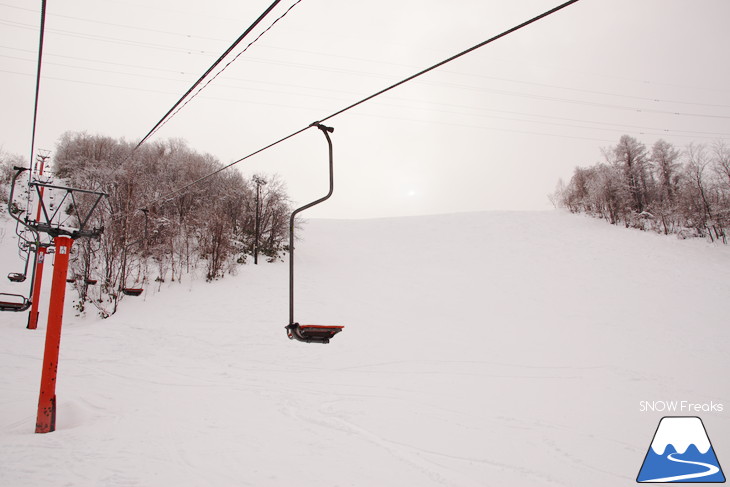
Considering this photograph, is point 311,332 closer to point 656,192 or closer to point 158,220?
point 158,220

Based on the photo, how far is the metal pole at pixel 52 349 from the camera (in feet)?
21.4

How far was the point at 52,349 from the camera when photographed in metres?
6.69

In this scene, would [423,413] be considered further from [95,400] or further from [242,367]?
[95,400]

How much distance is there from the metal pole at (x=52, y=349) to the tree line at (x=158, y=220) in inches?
298

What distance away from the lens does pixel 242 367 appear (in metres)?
12.1

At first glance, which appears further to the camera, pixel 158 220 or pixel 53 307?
pixel 158 220

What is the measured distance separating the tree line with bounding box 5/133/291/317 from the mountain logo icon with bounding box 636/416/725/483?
53.3 ft

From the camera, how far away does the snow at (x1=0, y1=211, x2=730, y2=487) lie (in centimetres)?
584

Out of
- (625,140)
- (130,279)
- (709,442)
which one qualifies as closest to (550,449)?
(709,442)

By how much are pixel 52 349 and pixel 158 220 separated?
61.7ft

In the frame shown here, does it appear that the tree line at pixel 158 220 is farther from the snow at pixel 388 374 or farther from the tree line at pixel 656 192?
the tree line at pixel 656 192

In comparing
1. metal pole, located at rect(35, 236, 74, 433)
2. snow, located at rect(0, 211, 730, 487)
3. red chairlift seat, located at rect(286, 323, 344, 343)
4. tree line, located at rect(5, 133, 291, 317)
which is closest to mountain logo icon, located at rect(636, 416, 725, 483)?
snow, located at rect(0, 211, 730, 487)

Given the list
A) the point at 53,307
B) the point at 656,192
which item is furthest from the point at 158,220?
the point at 656,192

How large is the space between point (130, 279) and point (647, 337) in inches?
1021
